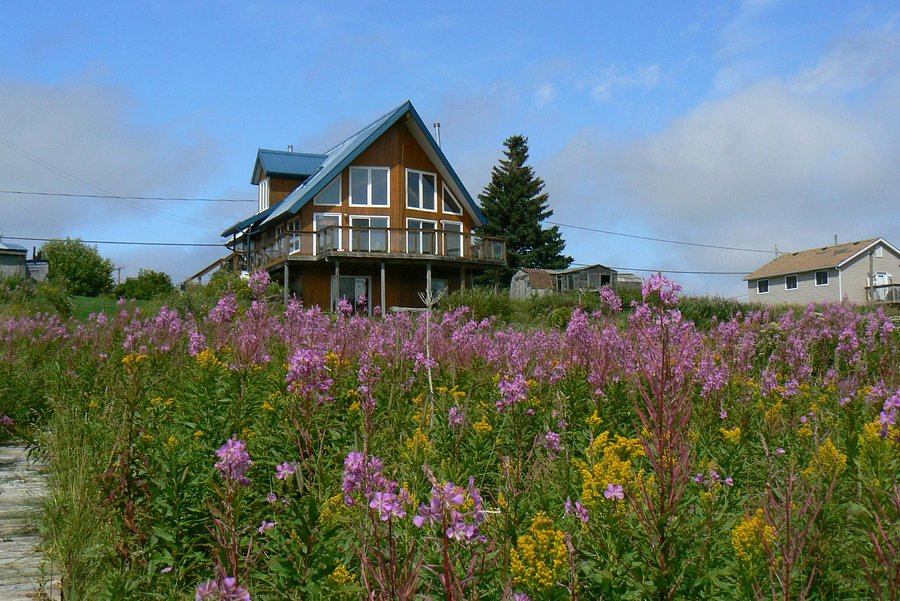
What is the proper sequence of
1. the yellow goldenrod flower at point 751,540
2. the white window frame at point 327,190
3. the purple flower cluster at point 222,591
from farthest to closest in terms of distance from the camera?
the white window frame at point 327,190
the yellow goldenrod flower at point 751,540
the purple flower cluster at point 222,591

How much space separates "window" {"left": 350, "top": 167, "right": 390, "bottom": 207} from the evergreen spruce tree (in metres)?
20.7

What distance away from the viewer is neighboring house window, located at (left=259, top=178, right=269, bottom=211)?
3815 cm

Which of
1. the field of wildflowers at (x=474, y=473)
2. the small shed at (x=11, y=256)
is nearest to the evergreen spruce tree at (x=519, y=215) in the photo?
the small shed at (x=11, y=256)

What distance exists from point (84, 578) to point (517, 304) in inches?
890

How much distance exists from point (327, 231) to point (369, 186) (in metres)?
4.26

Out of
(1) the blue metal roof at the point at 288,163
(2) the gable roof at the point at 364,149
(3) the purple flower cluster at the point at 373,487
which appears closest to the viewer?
(3) the purple flower cluster at the point at 373,487

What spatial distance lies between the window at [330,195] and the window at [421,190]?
3.23 m

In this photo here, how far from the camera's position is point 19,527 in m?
5.03

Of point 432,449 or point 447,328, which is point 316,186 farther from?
point 432,449

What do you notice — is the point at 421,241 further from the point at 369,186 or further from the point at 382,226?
the point at 369,186

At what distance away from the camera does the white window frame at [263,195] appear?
125 feet

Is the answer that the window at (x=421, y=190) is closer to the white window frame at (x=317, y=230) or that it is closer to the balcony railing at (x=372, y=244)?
the balcony railing at (x=372, y=244)

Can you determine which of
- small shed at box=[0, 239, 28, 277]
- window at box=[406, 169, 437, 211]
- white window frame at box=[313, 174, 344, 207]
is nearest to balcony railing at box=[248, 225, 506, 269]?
white window frame at box=[313, 174, 344, 207]

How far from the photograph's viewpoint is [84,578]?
149 inches
